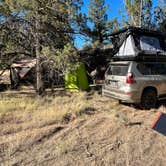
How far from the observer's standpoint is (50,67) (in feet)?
37.7

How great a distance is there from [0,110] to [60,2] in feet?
19.4

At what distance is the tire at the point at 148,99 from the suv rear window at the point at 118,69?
41.7 inches

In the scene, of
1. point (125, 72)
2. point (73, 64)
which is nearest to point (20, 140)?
point (125, 72)

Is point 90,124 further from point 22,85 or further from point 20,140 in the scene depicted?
point 22,85

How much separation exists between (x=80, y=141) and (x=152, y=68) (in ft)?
15.6

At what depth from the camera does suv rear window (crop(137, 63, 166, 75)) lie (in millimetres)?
8750

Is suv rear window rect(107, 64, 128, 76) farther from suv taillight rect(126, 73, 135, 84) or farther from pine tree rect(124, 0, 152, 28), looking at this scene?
pine tree rect(124, 0, 152, 28)

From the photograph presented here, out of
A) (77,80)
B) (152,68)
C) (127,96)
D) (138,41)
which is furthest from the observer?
(77,80)

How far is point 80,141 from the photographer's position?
18.2 ft

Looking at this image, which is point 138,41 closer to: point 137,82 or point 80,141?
point 137,82

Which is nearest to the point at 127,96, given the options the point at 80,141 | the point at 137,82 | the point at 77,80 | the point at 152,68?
the point at 137,82

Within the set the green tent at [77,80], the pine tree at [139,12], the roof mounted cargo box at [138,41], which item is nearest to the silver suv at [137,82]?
the roof mounted cargo box at [138,41]

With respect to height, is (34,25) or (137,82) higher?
(34,25)

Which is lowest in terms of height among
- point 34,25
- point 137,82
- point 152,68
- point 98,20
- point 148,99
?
point 148,99
